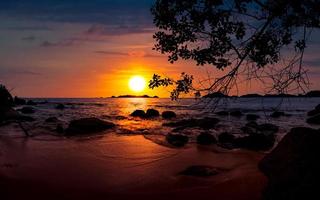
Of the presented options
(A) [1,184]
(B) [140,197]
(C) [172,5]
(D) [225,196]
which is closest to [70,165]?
(A) [1,184]

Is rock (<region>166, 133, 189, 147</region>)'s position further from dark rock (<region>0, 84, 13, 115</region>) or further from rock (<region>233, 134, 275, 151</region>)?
dark rock (<region>0, 84, 13, 115</region>)

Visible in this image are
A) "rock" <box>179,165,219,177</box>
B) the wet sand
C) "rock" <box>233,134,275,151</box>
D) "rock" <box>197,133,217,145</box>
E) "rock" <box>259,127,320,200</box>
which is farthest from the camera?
"rock" <box>197,133,217,145</box>

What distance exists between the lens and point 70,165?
1409 cm

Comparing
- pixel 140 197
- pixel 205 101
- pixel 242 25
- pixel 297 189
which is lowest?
pixel 140 197

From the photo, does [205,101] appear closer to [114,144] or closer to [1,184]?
[1,184]

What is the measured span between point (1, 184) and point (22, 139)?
32.5ft

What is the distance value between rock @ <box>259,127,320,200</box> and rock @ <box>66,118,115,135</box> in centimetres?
1632

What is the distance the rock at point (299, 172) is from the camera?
8086mm

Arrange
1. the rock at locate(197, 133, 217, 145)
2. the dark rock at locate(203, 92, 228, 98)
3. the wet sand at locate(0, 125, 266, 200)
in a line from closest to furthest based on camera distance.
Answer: the dark rock at locate(203, 92, 228, 98) → the wet sand at locate(0, 125, 266, 200) → the rock at locate(197, 133, 217, 145)

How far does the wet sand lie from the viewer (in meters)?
10.9

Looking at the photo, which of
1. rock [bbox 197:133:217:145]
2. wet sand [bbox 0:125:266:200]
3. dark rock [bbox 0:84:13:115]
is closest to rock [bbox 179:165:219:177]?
wet sand [bbox 0:125:266:200]

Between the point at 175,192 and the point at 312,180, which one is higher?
the point at 312,180

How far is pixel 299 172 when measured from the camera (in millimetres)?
8539

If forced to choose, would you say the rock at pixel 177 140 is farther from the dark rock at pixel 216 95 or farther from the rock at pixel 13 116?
the dark rock at pixel 216 95
